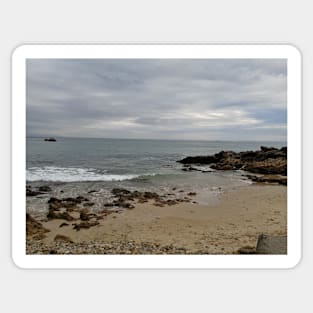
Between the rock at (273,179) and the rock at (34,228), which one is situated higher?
the rock at (273,179)

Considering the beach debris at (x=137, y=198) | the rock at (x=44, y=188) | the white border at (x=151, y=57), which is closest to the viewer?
the white border at (x=151, y=57)

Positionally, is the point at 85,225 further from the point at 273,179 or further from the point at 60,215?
the point at 273,179

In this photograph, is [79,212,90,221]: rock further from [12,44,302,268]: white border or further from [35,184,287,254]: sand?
[12,44,302,268]: white border

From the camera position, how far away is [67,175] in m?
1.85

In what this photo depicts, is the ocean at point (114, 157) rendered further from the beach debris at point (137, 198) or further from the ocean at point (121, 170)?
the beach debris at point (137, 198)

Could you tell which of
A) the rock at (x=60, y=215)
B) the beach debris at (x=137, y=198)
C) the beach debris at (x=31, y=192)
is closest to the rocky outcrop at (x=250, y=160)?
the beach debris at (x=137, y=198)

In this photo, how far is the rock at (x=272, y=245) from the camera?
5.64 ft

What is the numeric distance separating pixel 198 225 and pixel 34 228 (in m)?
1.12

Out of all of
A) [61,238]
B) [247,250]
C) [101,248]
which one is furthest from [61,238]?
[247,250]

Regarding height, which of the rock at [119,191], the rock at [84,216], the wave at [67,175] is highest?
the wave at [67,175]

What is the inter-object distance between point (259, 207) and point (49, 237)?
4.91 feet

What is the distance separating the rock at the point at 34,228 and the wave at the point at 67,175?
0.86ft

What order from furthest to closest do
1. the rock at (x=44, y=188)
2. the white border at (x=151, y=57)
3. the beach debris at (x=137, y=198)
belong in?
the beach debris at (x=137, y=198)
the rock at (x=44, y=188)
the white border at (x=151, y=57)
